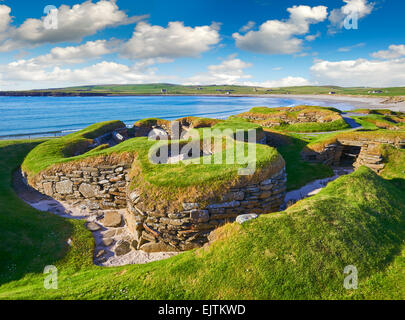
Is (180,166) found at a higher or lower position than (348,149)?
higher

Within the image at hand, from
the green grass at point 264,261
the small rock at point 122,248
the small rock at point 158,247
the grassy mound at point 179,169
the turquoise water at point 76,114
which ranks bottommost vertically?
the small rock at point 122,248

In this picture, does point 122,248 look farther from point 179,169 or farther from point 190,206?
point 179,169

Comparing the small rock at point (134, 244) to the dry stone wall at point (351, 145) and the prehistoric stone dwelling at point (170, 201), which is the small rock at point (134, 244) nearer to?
the prehistoric stone dwelling at point (170, 201)

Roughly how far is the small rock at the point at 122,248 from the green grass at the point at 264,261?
1098 mm

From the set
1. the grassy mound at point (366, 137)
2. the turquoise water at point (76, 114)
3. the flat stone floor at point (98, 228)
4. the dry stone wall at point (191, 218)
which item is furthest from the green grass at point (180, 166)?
the turquoise water at point (76, 114)

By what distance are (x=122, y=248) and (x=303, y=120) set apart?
102 feet

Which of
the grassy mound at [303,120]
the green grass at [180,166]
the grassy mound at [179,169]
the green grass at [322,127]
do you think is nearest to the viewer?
the grassy mound at [179,169]

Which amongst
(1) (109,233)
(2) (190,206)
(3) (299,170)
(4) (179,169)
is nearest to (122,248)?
(1) (109,233)

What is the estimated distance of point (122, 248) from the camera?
9391 millimetres

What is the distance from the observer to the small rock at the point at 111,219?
11.2 metres

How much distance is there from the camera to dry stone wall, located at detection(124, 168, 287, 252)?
872 cm

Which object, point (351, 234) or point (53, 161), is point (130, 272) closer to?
point (351, 234)
